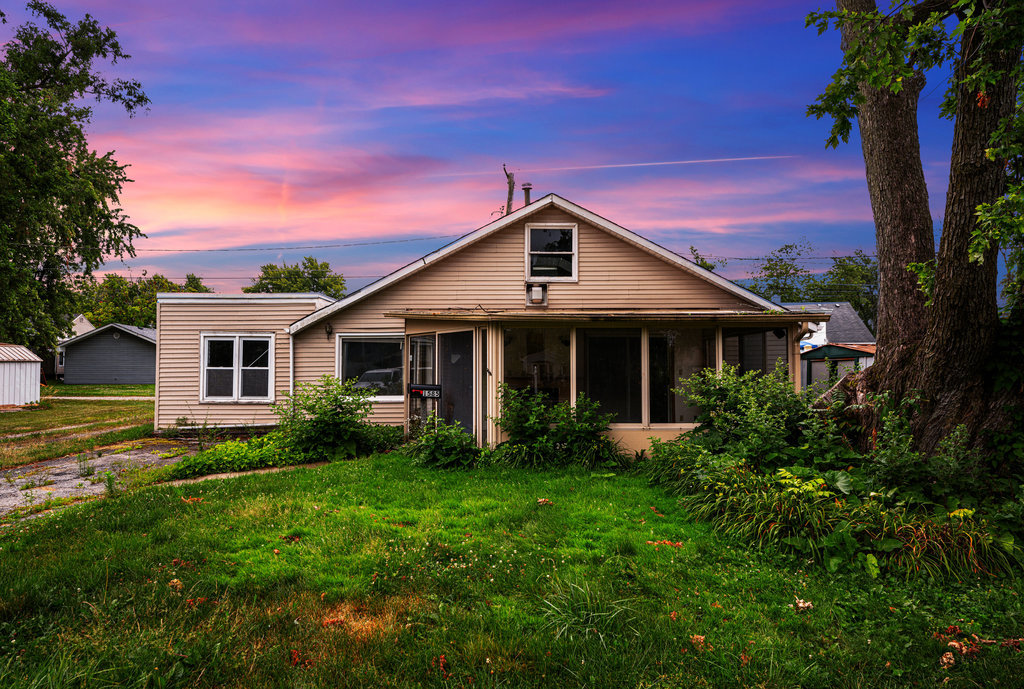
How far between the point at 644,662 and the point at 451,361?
7775 millimetres

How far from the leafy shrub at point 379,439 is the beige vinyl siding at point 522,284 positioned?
3013mm

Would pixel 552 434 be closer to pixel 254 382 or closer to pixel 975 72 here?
pixel 975 72

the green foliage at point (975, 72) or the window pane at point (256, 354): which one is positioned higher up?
the green foliage at point (975, 72)

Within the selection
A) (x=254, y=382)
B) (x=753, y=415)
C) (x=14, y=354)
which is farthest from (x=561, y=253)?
(x=14, y=354)


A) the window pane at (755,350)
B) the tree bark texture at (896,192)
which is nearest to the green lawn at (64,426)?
the window pane at (755,350)

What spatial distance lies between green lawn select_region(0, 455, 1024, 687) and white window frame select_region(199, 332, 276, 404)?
7.56 meters

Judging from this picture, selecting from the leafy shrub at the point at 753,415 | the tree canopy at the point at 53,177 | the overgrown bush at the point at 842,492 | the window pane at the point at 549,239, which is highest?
the tree canopy at the point at 53,177

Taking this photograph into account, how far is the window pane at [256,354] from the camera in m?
13.3

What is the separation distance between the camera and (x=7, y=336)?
19219mm

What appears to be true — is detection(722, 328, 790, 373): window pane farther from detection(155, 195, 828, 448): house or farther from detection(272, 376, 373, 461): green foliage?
detection(272, 376, 373, 461): green foliage

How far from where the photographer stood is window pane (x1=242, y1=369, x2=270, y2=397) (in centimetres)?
1326

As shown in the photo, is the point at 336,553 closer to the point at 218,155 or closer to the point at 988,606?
the point at 988,606

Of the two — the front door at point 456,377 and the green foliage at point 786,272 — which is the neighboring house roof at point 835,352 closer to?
the front door at point 456,377

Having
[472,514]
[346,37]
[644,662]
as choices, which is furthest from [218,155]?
[644,662]
